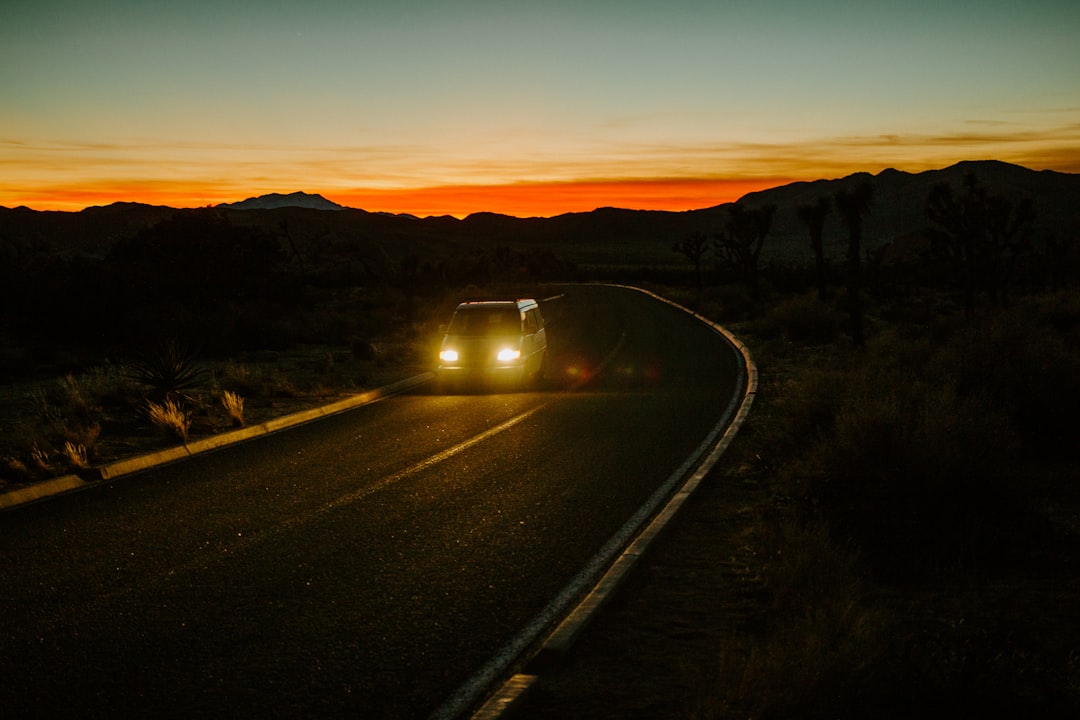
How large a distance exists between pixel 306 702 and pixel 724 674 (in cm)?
228

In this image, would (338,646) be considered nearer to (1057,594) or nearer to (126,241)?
(1057,594)

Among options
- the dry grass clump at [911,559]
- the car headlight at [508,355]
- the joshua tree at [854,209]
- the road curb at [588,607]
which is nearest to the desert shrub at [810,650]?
the dry grass clump at [911,559]

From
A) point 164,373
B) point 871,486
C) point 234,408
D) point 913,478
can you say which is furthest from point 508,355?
point 913,478

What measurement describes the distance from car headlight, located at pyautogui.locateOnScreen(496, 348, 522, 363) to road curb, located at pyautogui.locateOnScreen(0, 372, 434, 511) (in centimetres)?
267

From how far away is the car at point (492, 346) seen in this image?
18891mm

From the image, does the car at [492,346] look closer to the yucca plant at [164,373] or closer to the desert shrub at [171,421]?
the yucca plant at [164,373]

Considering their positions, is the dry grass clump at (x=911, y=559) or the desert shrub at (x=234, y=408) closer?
the dry grass clump at (x=911, y=559)

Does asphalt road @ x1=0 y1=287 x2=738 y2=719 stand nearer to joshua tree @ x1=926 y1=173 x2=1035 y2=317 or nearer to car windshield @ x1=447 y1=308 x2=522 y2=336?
car windshield @ x1=447 y1=308 x2=522 y2=336

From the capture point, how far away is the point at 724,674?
15.7 feet

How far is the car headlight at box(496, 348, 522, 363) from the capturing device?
18.8 m

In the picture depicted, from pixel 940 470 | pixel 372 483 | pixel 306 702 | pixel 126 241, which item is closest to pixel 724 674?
pixel 306 702

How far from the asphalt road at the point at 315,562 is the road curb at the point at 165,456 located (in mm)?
352

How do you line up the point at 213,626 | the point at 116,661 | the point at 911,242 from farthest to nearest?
1. the point at 911,242
2. the point at 213,626
3. the point at 116,661

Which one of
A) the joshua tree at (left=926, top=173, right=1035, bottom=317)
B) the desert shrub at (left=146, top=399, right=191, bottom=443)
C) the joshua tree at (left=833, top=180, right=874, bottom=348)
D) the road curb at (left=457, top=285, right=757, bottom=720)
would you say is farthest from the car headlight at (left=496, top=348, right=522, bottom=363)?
the joshua tree at (left=926, top=173, right=1035, bottom=317)
